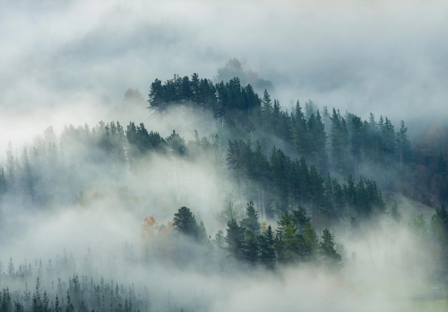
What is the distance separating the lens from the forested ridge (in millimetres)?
74875

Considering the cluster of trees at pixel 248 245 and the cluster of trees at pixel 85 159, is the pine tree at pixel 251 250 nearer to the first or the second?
the cluster of trees at pixel 248 245

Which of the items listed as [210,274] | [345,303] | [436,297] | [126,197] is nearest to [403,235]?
[436,297]

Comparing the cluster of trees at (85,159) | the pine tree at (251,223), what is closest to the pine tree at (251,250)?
the pine tree at (251,223)

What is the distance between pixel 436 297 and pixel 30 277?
73300 millimetres

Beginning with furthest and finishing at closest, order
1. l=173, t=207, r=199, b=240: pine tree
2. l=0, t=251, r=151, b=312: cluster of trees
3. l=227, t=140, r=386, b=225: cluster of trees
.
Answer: l=227, t=140, r=386, b=225: cluster of trees
l=173, t=207, r=199, b=240: pine tree
l=0, t=251, r=151, b=312: cluster of trees

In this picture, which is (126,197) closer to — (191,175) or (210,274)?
(191,175)

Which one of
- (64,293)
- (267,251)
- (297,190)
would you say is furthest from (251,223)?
(64,293)

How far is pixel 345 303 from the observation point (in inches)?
2697

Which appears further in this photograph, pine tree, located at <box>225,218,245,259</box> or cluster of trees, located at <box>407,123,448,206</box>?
cluster of trees, located at <box>407,123,448,206</box>

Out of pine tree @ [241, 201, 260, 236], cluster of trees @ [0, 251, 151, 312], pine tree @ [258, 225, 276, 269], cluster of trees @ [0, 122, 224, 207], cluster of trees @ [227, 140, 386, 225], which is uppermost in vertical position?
cluster of trees @ [0, 122, 224, 207]

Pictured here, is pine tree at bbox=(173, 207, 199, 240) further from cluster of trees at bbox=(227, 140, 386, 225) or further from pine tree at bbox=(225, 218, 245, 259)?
cluster of trees at bbox=(227, 140, 386, 225)

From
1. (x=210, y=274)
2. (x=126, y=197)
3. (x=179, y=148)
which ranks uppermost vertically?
(x=179, y=148)

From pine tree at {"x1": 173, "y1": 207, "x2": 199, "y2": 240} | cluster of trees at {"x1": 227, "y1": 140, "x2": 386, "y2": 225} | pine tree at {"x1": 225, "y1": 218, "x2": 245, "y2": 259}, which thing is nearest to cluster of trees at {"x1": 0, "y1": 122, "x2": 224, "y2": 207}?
cluster of trees at {"x1": 227, "y1": 140, "x2": 386, "y2": 225}

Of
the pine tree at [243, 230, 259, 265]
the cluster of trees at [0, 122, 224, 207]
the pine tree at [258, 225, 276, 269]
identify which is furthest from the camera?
the cluster of trees at [0, 122, 224, 207]
